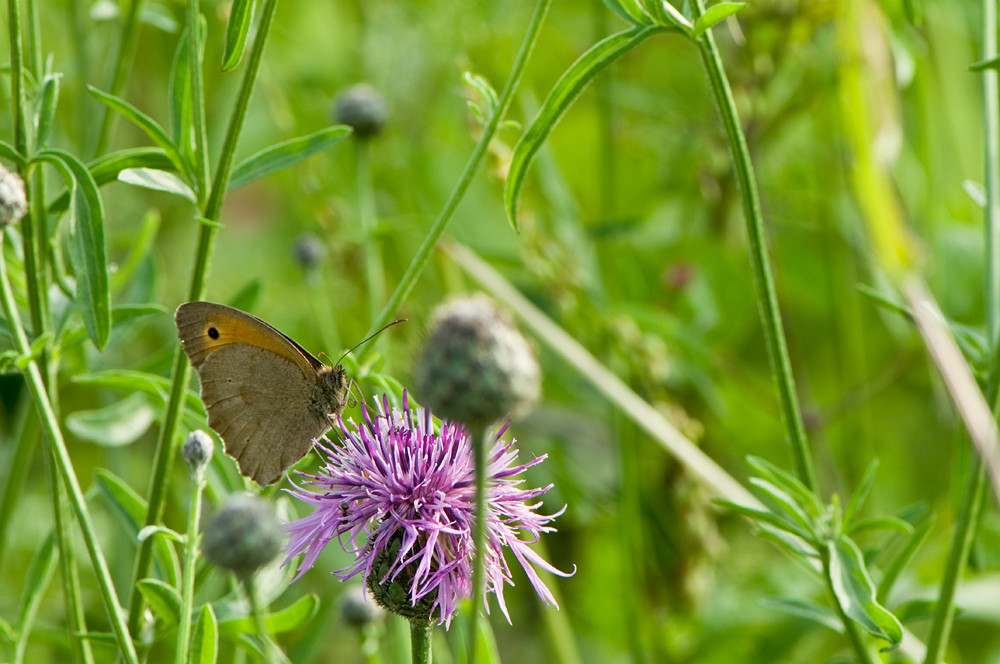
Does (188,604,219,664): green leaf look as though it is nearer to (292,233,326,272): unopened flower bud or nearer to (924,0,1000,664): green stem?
(924,0,1000,664): green stem

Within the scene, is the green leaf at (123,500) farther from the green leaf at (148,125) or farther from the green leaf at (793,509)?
the green leaf at (793,509)

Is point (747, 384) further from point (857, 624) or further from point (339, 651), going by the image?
point (857, 624)

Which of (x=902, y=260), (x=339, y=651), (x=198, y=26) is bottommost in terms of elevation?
(x=339, y=651)

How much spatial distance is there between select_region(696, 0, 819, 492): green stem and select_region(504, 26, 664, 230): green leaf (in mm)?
56

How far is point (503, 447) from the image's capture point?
97 centimetres

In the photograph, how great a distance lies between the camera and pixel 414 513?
Result: 91 cm

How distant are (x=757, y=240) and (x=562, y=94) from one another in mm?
207

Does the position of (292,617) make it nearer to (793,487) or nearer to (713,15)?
(793,487)

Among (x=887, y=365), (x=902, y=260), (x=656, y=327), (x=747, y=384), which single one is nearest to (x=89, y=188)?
(x=902, y=260)

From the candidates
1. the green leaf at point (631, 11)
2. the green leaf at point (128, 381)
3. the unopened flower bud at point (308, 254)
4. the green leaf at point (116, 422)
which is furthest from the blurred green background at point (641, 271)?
the green leaf at point (631, 11)

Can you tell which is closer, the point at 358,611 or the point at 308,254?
the point at 358,611

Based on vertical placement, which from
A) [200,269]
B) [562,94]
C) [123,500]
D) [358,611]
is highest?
[562,94]

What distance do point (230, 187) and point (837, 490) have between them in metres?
1.30

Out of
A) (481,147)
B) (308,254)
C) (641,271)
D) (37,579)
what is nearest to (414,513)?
(481,147)
